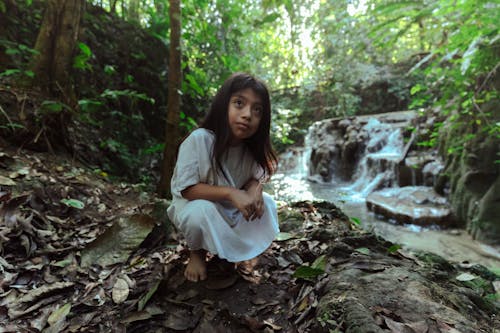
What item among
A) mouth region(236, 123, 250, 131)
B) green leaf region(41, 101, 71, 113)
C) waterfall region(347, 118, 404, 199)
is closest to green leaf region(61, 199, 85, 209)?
green leaf region(41, 101, 71, 113)

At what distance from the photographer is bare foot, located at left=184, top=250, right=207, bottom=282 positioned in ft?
5.58

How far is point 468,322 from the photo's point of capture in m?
1.15

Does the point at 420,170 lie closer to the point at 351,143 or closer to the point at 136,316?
the point at 351,143

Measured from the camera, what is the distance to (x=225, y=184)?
174 centimetres

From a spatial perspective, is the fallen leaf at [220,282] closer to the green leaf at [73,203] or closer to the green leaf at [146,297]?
the green leaf at [146,297]

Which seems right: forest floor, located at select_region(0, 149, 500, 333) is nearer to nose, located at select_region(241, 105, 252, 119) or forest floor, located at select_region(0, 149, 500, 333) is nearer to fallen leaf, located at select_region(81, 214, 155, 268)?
fallen leaf, located at select_region(81, 214, 155, 268)

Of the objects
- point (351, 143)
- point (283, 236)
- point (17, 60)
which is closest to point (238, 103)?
point (283, 236)

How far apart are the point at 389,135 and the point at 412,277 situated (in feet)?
29.2

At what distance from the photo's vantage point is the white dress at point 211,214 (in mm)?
1559

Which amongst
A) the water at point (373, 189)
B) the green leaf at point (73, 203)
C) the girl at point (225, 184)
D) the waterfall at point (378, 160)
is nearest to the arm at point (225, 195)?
the girl at point (225, 184)

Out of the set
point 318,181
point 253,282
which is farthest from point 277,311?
point 318,181

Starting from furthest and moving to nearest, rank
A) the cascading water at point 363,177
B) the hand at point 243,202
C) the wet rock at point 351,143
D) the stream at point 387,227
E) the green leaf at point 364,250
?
the wet rock at point 351,143 → the cascading water at point 363,177 → the stream at point 387,227 → the green leaf at point 364,250 → the hand at point 243,202

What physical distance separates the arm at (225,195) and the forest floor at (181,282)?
1.58 ft

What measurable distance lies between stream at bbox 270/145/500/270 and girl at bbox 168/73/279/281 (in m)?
1.94
